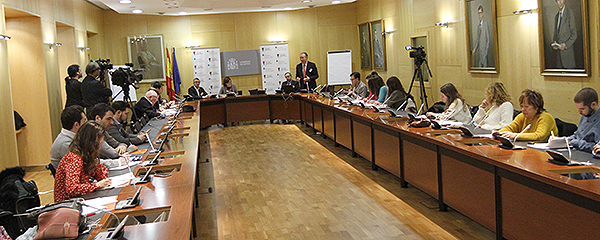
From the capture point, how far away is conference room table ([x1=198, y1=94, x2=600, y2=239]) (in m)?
2.89

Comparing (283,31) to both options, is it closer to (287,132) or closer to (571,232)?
(287,132)

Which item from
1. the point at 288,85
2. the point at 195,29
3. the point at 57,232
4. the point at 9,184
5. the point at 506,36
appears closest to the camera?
the point at 57,232

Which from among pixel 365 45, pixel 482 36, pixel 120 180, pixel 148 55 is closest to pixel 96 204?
pixel 120 180

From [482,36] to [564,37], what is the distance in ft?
6.56

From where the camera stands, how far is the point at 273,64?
46.4ft

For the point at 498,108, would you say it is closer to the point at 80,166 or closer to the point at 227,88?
the point at 80,166

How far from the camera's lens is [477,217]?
3.93 metres

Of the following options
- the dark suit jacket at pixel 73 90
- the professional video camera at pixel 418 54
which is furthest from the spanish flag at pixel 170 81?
the professional video camera at pixel 418 54

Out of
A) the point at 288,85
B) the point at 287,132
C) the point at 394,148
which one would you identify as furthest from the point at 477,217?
the point at 288,85

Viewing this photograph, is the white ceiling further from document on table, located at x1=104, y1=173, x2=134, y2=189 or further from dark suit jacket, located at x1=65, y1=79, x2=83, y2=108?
document on table, located at x1=104, y1=173, x2=134, y2=189

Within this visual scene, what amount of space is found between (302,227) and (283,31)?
1040 centimetres

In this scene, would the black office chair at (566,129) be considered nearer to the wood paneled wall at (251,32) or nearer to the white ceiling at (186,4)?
the white ceiling at (186,4)

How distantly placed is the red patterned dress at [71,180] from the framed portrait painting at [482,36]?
6362mm

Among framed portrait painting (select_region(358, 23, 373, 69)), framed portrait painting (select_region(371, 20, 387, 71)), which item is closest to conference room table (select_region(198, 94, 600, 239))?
framed portrait painting (select_region(371, 20, 387, 71))
